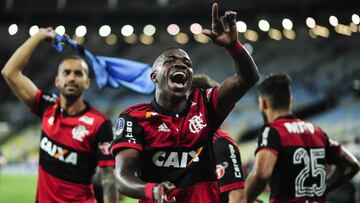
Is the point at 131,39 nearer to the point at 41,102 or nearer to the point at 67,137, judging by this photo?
the point at 41,102

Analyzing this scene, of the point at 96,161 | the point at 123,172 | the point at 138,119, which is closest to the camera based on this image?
the point at 123,172

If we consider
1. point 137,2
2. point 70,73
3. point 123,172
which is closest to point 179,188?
point 123,172

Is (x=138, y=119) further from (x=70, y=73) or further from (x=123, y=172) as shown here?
(x=70, y=73)

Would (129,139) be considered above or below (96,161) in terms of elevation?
below

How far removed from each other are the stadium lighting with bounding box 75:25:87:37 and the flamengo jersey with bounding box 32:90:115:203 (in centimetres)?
1977

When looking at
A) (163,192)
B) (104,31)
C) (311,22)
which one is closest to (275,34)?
(311,22)

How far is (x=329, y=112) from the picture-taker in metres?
22.3

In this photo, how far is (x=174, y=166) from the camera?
2953mm

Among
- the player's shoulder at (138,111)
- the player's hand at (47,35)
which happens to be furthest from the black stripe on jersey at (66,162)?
the player's shoulder at (138,111)

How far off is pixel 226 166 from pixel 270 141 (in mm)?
633

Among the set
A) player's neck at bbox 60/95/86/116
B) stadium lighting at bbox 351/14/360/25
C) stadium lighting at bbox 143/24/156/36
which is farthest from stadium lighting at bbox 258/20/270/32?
player's neck at bbox 60/95/86/116

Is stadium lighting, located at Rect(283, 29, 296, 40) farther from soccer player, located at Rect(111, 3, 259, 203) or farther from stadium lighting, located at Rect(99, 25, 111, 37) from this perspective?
soccer player, located at Rect(111, 3, 259, 203)

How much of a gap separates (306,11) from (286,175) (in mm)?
19772

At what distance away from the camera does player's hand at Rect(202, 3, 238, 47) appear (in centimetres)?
283
